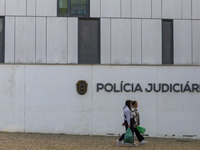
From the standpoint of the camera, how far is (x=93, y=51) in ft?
70.6

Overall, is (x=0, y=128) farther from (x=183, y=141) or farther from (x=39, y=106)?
(x=183, y=141)

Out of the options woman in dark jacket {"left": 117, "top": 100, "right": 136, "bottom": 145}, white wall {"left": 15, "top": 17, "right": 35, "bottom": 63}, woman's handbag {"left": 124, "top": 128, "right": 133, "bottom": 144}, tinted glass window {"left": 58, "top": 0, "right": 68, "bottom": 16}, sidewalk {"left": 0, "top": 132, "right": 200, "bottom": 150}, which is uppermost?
tinted glass window {"left": 58, "top": 0, "right": 68, "bottom": 16}

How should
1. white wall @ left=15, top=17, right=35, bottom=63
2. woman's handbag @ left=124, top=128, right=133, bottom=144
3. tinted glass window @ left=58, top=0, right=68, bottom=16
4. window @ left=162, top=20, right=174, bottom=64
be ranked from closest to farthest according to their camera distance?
woman's handbag @ left=124, top=128, right=133, bottom=144 → white wall @ left=15, top=17, right=35, bottom=63 → tinted glass window @ left=58, top=0, right=68, bottom=16 → window @ left=162, top=20, right=174, bottom=64

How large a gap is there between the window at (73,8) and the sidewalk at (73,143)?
5.13 metres

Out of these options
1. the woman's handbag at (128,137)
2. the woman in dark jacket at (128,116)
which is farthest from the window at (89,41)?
the woman's handbag at (128,137)

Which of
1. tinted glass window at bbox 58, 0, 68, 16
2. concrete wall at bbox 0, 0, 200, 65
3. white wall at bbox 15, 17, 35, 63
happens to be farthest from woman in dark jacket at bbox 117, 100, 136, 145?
tinted glass window at bbox 58, 0, 68, 16

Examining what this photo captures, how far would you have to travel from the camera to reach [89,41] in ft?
70.6

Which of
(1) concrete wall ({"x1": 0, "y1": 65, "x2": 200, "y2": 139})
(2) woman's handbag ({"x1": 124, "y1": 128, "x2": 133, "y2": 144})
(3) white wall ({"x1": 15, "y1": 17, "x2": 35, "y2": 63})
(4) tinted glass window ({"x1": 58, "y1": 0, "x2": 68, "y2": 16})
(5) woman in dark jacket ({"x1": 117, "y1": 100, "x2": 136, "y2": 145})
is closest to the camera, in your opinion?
(2) woman's handbag ({"x1": 124, "y1": 128, "x2": 133, "y2": 144})

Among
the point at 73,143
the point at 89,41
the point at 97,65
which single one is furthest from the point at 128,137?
the point at 89,41

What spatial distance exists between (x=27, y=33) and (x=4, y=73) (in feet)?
6.32

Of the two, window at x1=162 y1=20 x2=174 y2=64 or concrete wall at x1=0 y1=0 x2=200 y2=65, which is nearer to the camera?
concrete wall at x1=0 y1=0 x2=200 y2=65

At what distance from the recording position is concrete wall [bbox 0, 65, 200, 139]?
68.8 feet

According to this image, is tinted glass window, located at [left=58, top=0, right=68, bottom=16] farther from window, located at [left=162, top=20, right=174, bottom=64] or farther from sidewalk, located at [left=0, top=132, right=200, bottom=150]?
sidewalk, located at [left=0, top=132, right=200, bottom=150]

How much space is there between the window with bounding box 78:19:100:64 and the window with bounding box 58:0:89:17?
0.34 m
